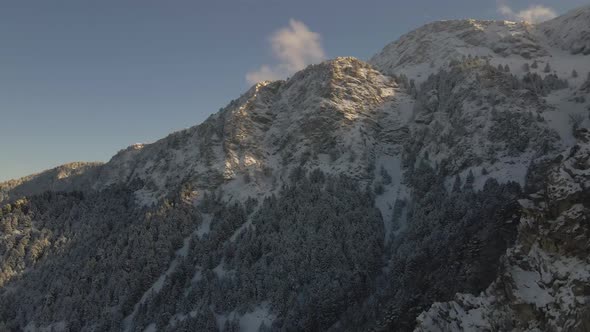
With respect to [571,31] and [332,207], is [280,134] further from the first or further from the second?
[571,31]

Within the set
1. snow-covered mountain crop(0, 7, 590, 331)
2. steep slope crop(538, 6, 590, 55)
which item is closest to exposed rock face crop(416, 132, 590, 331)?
snow-covered mountain crop(0, 7, 590, 331)

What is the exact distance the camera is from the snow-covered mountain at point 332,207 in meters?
73.8

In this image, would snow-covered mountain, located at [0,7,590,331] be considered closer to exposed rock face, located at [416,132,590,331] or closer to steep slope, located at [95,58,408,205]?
exposed rock face, located at [416,132,590,331]

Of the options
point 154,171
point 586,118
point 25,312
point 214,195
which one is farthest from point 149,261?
point 586,118

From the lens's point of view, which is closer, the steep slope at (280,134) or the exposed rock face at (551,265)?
the exposed rock face at (551,265)

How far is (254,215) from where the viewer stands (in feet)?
372

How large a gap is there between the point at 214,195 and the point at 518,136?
7759 cm

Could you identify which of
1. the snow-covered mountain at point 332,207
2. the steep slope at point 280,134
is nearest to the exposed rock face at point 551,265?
the snow-covered mountain at point 332,207

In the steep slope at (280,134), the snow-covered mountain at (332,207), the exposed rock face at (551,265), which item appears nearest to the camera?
the exposed rock face at (551,265)

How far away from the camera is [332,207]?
346ft

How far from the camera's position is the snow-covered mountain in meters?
73.8

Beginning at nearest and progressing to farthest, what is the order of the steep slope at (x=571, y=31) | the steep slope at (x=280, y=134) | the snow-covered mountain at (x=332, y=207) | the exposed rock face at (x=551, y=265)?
the exposed rock face at (x=551, y=265), the snow-covered mountain at (x=332, y=207), the steep slope at (x=280, y=134), the steep slope at (x=571, y=31)

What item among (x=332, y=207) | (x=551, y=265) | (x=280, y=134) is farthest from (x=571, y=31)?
(x=551, y=265)

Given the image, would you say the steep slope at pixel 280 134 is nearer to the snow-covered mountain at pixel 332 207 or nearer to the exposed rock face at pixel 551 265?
the snow-covered mountain at pixel 332 207
